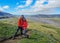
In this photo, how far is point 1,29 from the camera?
3684 cm

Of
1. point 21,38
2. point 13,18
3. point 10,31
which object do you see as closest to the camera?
point 21,38

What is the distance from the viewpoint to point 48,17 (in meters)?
99.5

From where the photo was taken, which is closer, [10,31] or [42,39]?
[42,39]

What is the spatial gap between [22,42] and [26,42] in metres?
0.53

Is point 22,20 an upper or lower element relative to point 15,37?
upper

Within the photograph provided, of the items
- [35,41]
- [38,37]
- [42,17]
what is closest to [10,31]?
[38,37]

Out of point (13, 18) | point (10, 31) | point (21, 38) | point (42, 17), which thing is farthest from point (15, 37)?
point (42, 17)

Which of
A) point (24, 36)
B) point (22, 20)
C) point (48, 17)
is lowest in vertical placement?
point (48, 17)

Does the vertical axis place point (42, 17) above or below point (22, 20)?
below

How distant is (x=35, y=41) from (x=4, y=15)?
43.6 meters

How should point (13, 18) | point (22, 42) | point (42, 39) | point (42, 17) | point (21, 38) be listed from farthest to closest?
point (42, 17), point (13, 18), point (42, 39), point (21, 38), point (22, 42)

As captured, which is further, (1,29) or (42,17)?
(42,17)

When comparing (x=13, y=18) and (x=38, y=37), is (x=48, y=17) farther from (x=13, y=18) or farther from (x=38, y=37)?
(x=38, y=37)

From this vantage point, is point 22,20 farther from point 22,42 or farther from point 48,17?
point 48,17
